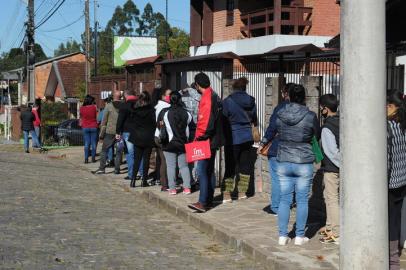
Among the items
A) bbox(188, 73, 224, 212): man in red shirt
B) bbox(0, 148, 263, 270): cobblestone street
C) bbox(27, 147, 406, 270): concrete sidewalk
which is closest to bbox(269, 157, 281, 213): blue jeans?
bbox(27, 147, 406, 270): concrete sidewalk

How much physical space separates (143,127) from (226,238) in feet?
15.4

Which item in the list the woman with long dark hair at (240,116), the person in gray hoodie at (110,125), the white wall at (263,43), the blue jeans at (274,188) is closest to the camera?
the blue jeans at (274,188)

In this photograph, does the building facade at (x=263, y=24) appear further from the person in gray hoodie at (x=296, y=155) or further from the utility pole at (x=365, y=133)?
the utility pole at (x=365, y=133)

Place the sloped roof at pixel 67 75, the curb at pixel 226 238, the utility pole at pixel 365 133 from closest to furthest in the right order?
the utility pole at pixel 365 133 → the curb at pixel 226 238 → the sloped roof at pixel 67 75

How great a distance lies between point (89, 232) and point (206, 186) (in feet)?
6.08

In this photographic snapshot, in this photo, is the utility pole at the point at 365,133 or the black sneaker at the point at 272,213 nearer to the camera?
the utility pole at the point at 365,133

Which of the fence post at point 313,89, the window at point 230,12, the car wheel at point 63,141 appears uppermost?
the window at point 230,12

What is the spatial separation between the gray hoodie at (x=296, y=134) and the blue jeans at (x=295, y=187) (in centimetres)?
9

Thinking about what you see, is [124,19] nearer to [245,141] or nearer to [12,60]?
[12,60]

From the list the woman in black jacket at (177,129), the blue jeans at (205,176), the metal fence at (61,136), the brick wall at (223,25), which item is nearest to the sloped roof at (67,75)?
the brick wall at (223,25)

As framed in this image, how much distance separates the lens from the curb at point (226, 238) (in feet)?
21.8

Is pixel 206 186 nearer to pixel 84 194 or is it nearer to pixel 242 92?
pixel 242 92

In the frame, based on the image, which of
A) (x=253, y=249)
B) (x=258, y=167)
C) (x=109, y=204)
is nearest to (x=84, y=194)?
(x=109, y=204)

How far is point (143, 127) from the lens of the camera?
12219 mm
